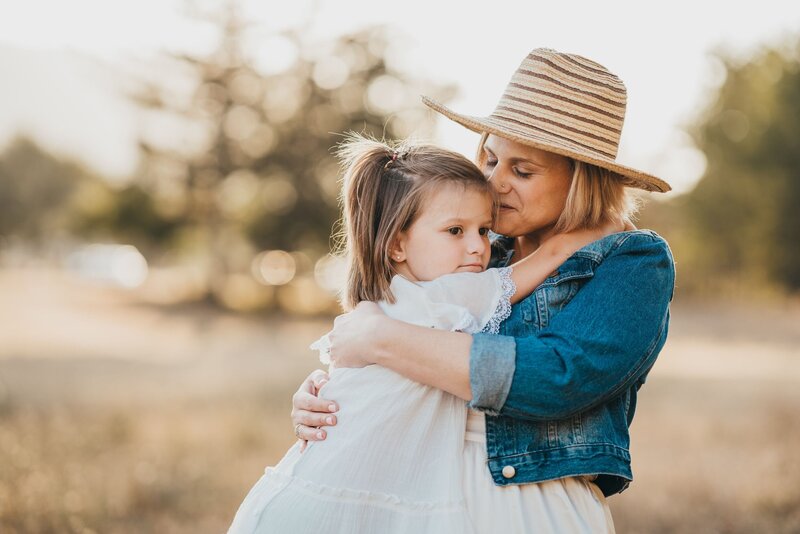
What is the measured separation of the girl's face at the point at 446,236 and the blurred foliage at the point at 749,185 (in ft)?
88.3

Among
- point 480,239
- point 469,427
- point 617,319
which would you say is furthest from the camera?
point 480,239

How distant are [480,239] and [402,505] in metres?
0.81

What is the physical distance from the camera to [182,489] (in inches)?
253

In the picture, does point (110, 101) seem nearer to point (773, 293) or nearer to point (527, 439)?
point (773, 293)

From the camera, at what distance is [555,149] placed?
255 cm

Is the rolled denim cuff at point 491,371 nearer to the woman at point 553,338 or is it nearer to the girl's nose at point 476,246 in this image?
the woman at point 553,338

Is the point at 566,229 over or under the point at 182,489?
over

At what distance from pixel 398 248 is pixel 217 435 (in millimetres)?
5858

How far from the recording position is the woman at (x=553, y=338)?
90.7 inches

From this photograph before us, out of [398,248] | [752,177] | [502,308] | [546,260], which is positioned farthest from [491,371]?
[752,177]

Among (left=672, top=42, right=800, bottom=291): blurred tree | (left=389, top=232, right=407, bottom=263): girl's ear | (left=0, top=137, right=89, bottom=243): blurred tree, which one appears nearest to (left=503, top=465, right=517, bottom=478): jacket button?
(left=389, top=232, right=407, bottom=263): girl's ear

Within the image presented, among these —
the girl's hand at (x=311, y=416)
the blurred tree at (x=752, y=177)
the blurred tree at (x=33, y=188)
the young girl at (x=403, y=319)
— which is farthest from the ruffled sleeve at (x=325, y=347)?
the blurred tree at (x=33, y=188)

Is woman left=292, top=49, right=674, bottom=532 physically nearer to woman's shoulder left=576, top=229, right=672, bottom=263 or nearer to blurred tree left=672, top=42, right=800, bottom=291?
woman's shoulder left=576, top=229, right=672, bottom=263

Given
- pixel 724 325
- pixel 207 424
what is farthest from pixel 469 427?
pixel 724 325
